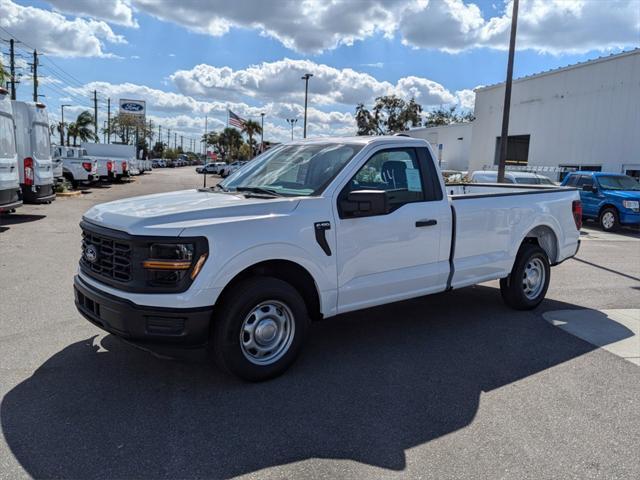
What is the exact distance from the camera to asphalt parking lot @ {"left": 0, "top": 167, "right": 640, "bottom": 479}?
308cm

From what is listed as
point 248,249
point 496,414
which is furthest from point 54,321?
point 496,414

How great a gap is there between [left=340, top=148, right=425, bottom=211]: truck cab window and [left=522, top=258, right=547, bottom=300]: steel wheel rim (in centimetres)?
213

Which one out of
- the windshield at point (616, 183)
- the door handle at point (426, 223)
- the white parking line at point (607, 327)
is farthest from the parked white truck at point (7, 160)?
the windshield at point (616, 183)

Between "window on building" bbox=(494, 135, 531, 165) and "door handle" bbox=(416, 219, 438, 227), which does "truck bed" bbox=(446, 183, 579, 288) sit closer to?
"door handle" bbox=(416, 219, 438, 227)

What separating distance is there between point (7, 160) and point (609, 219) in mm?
16720

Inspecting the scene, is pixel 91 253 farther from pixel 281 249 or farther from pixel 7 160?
pixel 7 160

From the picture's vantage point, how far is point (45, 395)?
378 cm

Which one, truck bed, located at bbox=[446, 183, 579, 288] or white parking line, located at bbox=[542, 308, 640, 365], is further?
truck bed, located at bbox=[446, 183, 579, 288]

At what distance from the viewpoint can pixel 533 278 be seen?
636cm

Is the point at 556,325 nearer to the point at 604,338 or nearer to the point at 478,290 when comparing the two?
the point at 604,338

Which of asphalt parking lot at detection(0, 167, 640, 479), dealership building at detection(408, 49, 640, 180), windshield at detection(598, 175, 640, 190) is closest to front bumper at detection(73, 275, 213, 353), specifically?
asphalt parking lot at detection(0, 167, 640, 479)

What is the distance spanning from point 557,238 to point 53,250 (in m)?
8.33

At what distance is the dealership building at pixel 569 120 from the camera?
2378 cm

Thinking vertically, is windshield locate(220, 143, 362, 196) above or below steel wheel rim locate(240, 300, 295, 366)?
above
